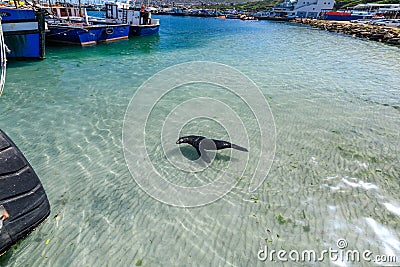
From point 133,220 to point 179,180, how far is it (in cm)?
155

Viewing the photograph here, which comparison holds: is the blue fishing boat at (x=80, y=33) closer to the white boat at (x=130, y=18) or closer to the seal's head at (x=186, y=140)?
the white boat at (x=130, y=18)

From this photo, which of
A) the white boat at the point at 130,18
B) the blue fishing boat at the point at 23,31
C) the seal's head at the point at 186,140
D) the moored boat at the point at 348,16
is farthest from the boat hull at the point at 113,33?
the moored boat at the point at 348,16

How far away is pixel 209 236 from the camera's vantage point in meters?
4.37

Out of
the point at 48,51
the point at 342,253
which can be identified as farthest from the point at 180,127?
the point at 48,51

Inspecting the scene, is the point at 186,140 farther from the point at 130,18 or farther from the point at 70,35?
the point at 130,18

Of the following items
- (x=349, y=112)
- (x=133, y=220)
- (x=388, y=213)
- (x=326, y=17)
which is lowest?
(x=133, y=220)

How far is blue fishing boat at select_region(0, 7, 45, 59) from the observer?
49.3 feet

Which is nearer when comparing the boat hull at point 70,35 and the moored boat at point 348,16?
the boat hull at point 70,35

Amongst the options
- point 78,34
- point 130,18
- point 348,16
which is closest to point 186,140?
point 78,34

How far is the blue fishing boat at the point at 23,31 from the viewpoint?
1504 cm

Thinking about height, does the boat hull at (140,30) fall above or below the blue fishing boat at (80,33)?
above

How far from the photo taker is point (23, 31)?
51.6 feet

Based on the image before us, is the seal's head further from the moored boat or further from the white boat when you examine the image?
the moored boat

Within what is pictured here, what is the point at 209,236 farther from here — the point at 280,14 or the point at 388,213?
the point at 280,14
